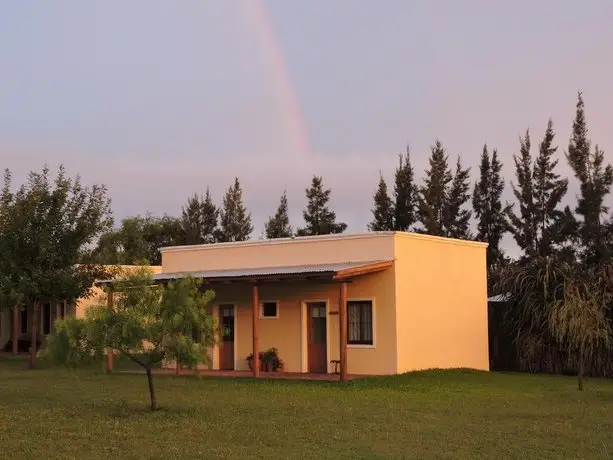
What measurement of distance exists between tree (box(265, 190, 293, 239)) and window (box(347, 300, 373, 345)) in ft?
92.8

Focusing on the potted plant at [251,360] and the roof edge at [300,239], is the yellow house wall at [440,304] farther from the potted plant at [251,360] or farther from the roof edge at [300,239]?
the potted plant at [251,360]

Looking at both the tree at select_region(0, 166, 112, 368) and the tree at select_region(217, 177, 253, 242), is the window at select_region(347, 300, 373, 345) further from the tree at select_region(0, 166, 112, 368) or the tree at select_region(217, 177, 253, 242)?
the tree at select_region(217, 177, 253, 242)

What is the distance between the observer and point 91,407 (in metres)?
15.9

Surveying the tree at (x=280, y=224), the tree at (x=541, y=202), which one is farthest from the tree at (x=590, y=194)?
the tree at (x=280, y=224)

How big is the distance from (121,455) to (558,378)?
16.6 metres

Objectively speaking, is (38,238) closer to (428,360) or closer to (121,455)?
(428,360)

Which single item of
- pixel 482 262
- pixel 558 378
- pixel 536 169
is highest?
pixel 536 169

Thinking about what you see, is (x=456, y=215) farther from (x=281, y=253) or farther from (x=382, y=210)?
(x=281, y=253)

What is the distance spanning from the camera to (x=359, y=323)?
24828 millimetres

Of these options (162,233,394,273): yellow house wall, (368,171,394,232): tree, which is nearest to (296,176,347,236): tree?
(368,171,394,232): tree

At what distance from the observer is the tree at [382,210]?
46.7 m

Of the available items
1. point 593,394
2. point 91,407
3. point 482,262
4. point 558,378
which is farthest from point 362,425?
point 482,262

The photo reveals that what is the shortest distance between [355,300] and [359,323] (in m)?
0.68

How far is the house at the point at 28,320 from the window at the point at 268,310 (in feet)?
32.3
